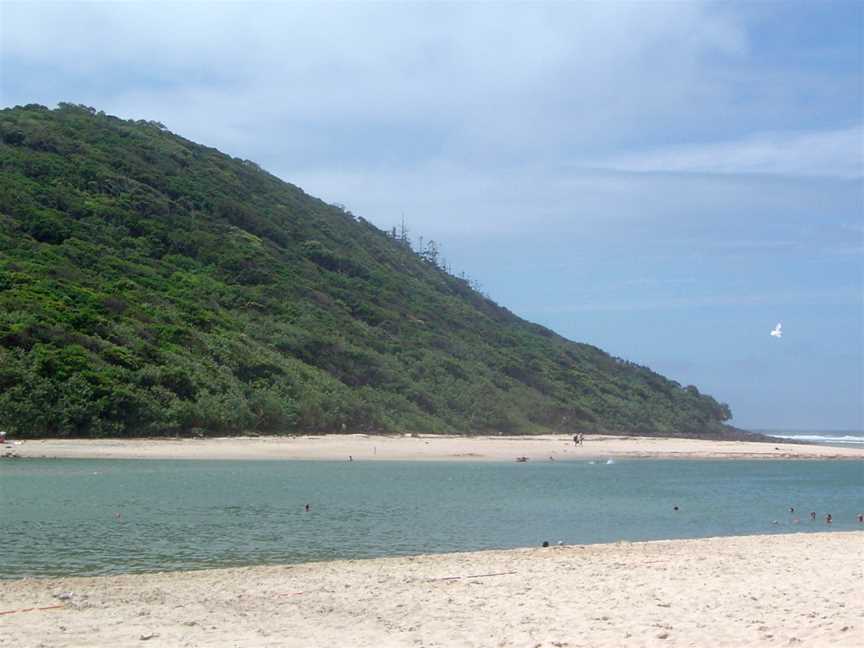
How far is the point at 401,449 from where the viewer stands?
1825 inches

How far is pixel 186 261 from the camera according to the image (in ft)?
223

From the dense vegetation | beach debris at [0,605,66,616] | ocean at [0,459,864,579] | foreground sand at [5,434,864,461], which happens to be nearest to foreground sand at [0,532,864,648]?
beach debris at [0,605,66,616]

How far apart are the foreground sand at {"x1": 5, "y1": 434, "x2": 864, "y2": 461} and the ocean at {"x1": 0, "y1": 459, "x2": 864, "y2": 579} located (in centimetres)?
162

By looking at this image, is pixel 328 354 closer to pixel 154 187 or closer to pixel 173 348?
pixel 173 348

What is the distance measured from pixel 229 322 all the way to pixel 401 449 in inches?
655

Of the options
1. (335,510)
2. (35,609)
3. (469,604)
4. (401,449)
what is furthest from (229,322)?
(469,604)

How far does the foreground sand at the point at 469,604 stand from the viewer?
9859 millimetres

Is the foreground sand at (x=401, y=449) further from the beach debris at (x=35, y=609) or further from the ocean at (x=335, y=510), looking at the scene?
the beach debris at (x=35, y=609)

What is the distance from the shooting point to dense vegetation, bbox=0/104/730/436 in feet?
136

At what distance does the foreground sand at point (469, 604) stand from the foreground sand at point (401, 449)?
2329 cm

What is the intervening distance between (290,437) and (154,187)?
43.0 meters

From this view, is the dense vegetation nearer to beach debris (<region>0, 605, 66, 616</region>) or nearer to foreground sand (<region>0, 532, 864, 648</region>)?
foreground sand (<region>0, 532, 864, 648</region>)

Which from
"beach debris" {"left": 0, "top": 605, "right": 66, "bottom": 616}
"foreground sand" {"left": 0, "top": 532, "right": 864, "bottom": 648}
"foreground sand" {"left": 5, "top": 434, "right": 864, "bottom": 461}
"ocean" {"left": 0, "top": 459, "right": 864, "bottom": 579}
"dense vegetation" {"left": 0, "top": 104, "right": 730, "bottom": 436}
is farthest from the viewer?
"dense vegetation" {"left": 0, "top": 104, "right": 730, "bottom": 436}

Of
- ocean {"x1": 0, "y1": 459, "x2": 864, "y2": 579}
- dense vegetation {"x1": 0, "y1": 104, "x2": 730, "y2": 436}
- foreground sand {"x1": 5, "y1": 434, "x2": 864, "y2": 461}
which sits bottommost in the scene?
ocean {"x1": 0, "y1": 459, "x2": 864, "y2": 579}
